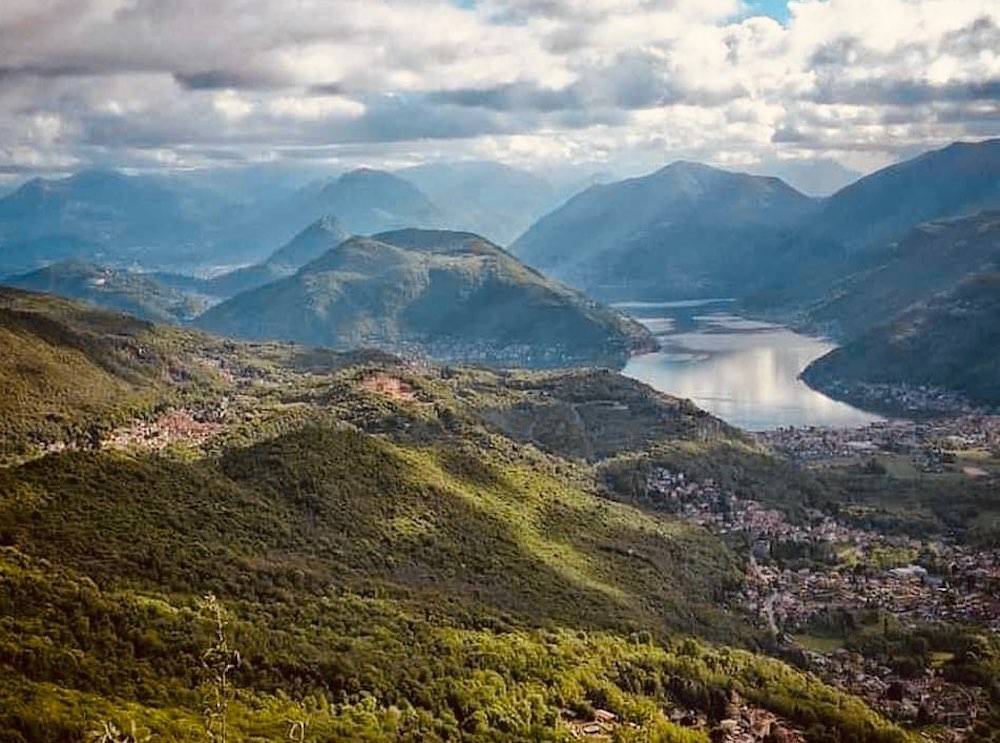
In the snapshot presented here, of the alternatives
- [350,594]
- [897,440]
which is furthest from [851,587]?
[897,440]

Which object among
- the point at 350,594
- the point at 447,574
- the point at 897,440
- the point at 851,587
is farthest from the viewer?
the point at 897,440

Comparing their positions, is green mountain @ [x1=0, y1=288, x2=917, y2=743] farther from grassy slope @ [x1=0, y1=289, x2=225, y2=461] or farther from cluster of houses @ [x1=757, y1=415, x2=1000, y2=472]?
cluster of houses @ [x1=757, y1=415, x2=1000, y2=472]

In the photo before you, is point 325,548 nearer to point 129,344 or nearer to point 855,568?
point 855,568

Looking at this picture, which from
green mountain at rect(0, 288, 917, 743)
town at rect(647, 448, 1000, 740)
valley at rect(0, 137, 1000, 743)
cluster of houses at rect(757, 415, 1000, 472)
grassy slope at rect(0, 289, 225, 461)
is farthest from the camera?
cluster of houses at rect(757, 415, 1000, 472)

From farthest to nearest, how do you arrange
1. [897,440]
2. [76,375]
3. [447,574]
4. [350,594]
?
[897,440] < [76,375] < [447,574] < [350,594]

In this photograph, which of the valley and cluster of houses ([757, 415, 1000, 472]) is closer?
the valley

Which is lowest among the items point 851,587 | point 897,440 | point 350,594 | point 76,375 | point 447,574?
point 897,440

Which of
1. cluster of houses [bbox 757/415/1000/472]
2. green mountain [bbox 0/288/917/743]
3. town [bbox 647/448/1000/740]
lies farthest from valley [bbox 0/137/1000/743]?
cluster of houses [bbox 757/415/1000/472]

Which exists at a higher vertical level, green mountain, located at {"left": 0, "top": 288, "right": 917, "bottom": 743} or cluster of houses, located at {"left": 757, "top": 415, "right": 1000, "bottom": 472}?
green mountain, located at {"left": 0, "top": 288, "right": 917, "bottom": 743}

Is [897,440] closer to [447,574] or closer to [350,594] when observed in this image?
[447,574]
